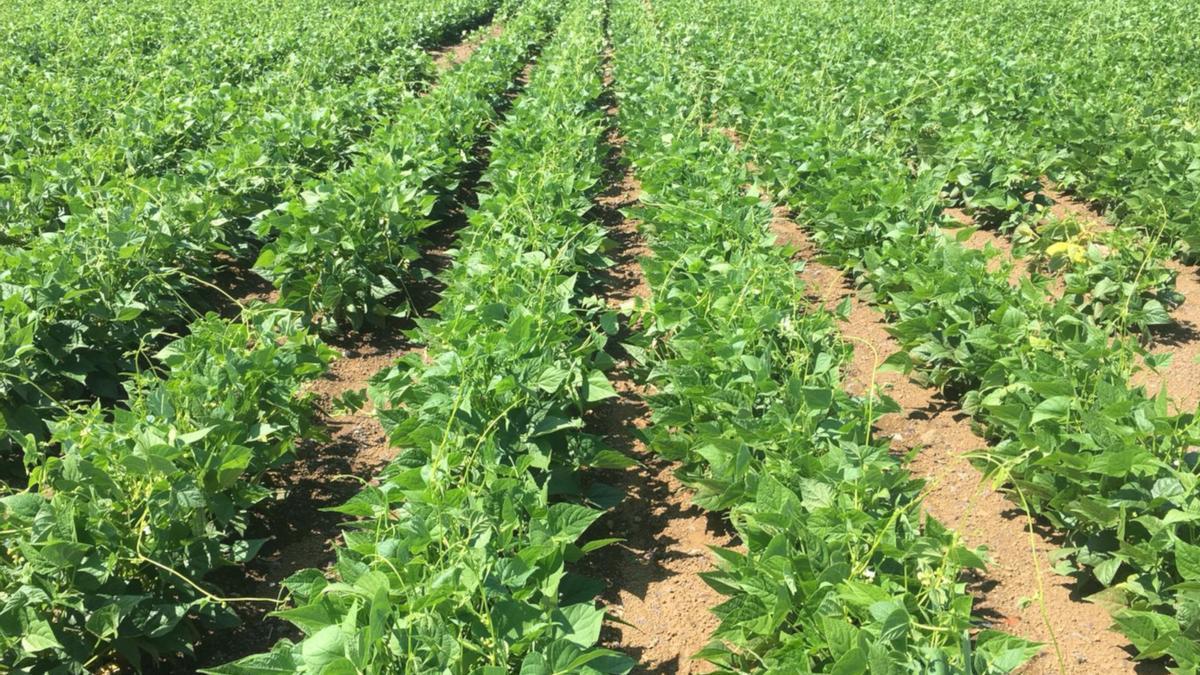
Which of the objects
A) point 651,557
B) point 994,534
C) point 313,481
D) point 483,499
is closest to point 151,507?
point 483,499

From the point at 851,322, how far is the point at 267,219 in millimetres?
3982

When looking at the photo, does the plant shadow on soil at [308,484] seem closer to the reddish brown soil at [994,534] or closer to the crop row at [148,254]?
the crop row at [148,254]

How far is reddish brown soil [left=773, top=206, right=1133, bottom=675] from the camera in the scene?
11.2 feet

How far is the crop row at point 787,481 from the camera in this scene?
8.62ft

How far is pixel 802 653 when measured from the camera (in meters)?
2.71

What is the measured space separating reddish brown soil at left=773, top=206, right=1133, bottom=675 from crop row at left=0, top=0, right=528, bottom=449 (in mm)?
3397

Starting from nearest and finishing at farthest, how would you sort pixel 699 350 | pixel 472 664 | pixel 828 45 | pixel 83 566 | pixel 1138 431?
pixel 472 664, pixel 83 566, pixel 1138 431, pixel 699 350, pixel 828 45

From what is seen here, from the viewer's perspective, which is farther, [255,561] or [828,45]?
[828,45]

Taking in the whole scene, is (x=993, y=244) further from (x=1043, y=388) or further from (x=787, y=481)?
(x=787, y=481)

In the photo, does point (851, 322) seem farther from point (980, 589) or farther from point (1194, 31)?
point (1194, 31)

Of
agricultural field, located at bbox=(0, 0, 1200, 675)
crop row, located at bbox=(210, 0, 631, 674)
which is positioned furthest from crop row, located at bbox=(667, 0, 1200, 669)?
crop row, located at bbox=(210, 0, 631, 674)

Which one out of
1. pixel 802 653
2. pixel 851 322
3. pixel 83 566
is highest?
pixel 83 566

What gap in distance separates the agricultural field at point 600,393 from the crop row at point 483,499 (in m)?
0.02

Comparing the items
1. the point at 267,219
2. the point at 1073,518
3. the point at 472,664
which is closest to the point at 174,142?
the point at 267,219
